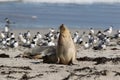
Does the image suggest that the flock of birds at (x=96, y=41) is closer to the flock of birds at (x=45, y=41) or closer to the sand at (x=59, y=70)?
the flock of birds at (x=45, y=41)

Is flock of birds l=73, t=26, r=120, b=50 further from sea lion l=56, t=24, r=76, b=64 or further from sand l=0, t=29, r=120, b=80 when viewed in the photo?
sea lion l=56, t=24, r=76, b=64

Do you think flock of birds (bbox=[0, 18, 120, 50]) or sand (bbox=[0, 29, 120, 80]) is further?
flock of birds (bbox=[0, 18, 120, 50])

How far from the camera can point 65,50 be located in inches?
399

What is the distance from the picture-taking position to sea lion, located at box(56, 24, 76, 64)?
33.2 feet

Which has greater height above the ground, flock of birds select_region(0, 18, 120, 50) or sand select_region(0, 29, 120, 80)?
flock of birds select_region(0, 18, 120, 50)

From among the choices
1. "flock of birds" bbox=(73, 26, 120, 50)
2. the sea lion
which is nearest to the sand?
the sea lion

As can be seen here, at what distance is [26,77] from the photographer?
831 cm

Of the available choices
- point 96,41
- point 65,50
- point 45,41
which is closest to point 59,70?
point 65,50

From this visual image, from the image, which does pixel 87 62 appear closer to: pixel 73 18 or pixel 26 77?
pixel 26 77

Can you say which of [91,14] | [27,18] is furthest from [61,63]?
[91,14]

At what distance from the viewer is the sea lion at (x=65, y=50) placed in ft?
33.2

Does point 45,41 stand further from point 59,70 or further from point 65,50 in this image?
point 59,70

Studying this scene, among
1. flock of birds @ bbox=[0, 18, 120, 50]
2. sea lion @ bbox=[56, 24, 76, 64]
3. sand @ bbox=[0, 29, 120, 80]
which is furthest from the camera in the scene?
flock of birds @ bbox=[0, 18, 120, 50]

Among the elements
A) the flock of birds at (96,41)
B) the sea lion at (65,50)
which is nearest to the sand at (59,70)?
the sea lion at (65,50)
